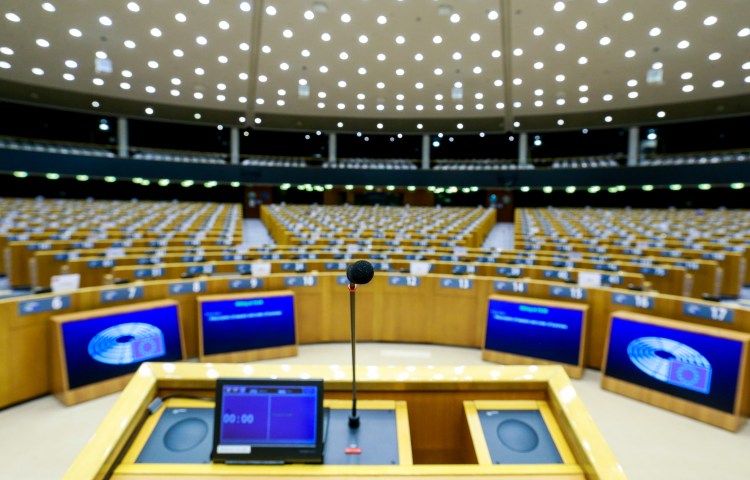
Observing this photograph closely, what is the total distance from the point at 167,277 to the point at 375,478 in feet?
17.7

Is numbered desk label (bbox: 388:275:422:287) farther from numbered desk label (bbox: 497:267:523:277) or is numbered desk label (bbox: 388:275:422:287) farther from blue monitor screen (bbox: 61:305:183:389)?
blue monitor screen (bbox: 61:305:183:389)

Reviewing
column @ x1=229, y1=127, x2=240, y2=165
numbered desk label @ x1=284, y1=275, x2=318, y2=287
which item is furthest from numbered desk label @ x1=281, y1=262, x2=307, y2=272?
column @ x1=229, y1=127, x2=240, y2=165

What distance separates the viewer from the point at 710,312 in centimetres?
374

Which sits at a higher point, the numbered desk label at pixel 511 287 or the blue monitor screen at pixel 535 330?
the numbered desk label at pixel 511 287

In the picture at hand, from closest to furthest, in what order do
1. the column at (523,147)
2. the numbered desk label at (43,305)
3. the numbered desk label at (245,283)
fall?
the numbered desk label at (43,305), the numbered desk label at (245,283), the column at (523,147)

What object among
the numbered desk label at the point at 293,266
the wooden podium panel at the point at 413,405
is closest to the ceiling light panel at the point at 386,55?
the numbered desk label at the point at 293,266

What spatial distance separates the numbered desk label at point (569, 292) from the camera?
4.52m

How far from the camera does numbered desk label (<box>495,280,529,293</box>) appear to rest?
4.78m

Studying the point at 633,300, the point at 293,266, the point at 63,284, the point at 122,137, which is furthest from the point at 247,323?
the point at 122,137

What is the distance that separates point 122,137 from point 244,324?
859 inches

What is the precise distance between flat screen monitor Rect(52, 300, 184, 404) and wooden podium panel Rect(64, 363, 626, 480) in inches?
93.2

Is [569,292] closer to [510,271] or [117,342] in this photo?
[510,271]

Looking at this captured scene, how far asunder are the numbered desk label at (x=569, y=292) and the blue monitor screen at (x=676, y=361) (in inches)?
19.8

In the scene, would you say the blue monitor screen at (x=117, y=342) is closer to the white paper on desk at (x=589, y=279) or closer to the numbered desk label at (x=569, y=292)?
the numbered desk label at (x=569, y=292)
